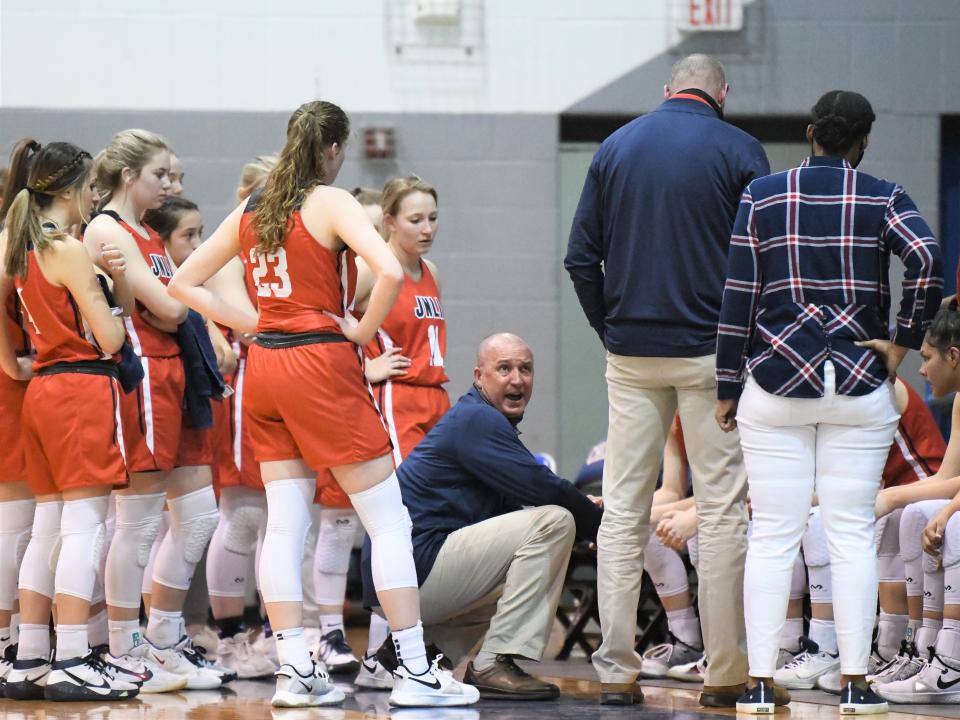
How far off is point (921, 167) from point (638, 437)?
3221 mm

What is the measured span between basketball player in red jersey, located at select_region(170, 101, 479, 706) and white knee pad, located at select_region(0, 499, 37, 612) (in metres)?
0.94

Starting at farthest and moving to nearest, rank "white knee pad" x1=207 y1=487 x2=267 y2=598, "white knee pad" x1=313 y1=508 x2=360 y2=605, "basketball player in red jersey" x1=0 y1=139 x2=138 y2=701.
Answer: "white knee pad" x1=207 y1=487 x2=267 y2=598 → "white knee pad" x1=313 y1=508 x2=360 y2=605 → "basketball player in red jersey" x1=0 y1=139 x2=138 y2=701

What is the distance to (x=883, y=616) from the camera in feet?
13.4

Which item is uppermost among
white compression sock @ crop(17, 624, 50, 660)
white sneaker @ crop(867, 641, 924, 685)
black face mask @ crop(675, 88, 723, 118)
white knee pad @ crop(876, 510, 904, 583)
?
black face mask @ crop(675, 88, 723, 118)

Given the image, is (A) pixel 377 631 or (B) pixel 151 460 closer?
(B) pixel 151 460

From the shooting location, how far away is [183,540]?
163 inches

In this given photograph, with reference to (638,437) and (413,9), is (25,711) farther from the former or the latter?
(413,9)

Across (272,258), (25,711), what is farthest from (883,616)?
(25,711)

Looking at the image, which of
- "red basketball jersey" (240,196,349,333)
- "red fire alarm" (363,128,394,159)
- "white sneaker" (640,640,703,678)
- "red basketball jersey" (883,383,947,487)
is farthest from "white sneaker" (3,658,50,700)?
"red fire alarm" (363,128,394,159)

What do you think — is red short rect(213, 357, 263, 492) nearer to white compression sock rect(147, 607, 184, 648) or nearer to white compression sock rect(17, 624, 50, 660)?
white compression sock rect(147, 607, 184, 648)

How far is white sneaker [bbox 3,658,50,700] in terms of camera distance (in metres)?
3.82

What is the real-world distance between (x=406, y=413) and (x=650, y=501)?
1.15 metres

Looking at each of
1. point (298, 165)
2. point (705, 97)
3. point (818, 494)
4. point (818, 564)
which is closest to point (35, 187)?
point (298, 165)

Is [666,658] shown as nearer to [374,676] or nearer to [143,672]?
[374,676]
